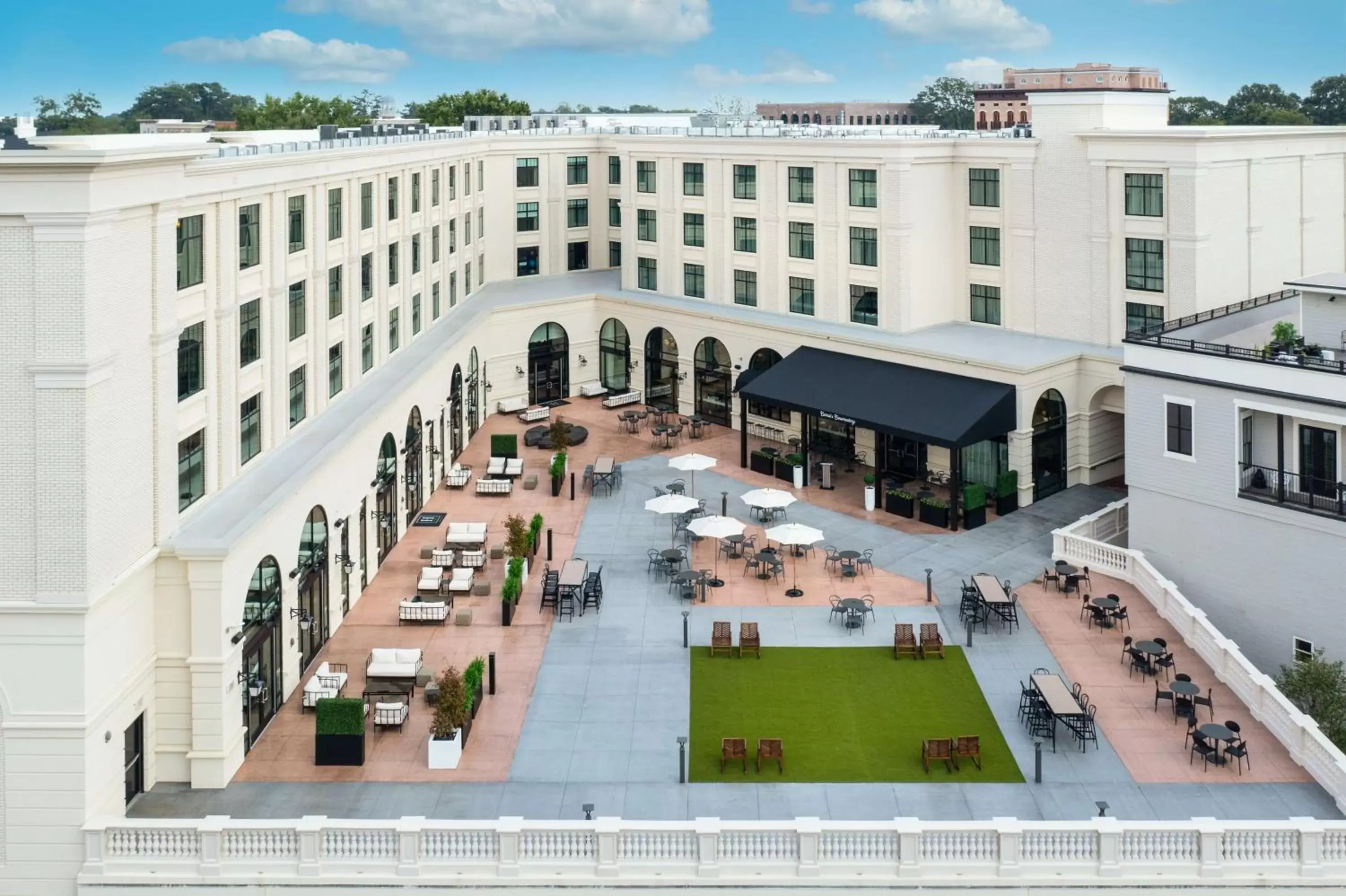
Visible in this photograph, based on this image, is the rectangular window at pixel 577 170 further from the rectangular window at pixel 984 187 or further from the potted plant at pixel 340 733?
the potted plant at pixel 340 733

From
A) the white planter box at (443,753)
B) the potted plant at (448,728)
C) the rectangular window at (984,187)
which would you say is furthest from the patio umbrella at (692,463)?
the white planter box at (443,753)

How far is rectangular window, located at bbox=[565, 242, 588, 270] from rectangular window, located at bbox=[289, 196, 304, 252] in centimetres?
3391

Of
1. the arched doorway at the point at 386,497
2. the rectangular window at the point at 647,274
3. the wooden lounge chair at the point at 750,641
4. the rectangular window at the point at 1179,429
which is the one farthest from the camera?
the rectangular window at the point at 647,274

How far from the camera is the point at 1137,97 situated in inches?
1977

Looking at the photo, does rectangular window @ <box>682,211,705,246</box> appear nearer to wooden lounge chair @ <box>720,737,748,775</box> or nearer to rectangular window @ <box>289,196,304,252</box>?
rectangular window @ <box>289,196,304,252</box>

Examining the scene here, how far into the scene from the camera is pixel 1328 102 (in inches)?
6176

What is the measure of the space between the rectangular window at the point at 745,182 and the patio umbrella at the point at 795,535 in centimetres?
2133

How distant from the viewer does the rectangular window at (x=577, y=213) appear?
69.5 metres

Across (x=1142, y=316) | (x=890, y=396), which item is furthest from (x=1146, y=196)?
(x=890, y=396)

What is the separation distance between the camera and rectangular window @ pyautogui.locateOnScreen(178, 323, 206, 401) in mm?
28156

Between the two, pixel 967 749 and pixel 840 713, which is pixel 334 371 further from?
pixel 967 749

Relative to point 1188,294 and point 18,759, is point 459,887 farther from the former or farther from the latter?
point 1188,294

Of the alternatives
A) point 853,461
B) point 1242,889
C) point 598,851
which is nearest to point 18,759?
point 598,851

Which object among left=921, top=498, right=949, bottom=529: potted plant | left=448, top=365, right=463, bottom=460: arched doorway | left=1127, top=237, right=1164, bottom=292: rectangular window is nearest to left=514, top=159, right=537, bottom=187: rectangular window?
left=448, top=365, right=463, bottom=460: arched doorway
